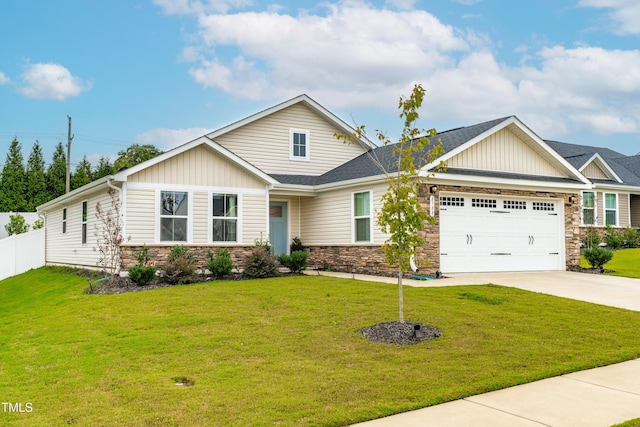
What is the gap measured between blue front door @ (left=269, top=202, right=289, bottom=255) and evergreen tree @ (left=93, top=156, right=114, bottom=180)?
89.1 feet

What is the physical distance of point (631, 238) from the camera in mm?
24844

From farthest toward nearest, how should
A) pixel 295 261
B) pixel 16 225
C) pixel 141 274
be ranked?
1. pixel 16 225
2. pixel 295 261
3. pixel 141 274

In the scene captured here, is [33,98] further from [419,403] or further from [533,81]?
[419,403]

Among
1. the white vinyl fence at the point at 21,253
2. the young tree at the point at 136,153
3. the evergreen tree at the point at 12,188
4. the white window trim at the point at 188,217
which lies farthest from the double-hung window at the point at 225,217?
the evergreen tree at the point at 12,188

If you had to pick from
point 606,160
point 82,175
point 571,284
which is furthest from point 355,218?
point 82,175

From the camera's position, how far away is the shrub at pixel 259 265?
604 inches

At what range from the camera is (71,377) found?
655cm

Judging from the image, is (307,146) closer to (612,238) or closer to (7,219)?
(612,238)

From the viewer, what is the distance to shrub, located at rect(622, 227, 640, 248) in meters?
Result: 24.9

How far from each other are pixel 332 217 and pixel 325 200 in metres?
0.78

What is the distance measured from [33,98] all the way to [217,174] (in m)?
22.0

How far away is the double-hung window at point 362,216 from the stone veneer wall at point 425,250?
34 centimetres

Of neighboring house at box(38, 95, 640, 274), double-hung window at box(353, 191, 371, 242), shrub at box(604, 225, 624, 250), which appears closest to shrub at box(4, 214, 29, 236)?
neighboring house at box(38, 95, 640, 274)

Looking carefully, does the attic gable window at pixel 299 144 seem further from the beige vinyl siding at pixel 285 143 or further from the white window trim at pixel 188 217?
the white window trim at pixel 188 217
